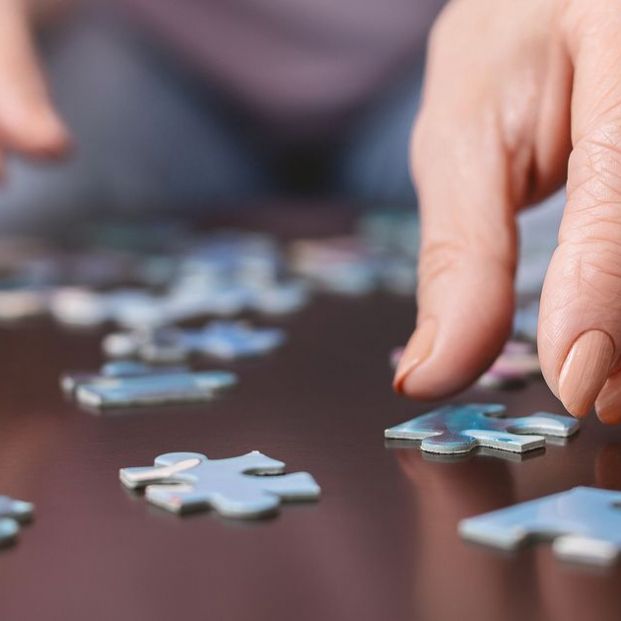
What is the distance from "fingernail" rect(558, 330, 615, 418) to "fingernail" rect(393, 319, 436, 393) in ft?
0.51

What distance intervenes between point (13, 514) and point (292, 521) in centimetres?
17

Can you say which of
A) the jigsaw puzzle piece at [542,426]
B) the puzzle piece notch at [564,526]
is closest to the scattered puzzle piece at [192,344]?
the jigsaw puzzle piece at [542,426]

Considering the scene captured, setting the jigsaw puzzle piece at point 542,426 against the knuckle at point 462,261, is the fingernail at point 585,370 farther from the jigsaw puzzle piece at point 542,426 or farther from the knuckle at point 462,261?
the knuckle at point 462,261

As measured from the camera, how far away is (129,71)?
2.80 m

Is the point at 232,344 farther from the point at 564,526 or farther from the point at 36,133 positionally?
the point at 36,133

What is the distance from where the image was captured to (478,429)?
825mm

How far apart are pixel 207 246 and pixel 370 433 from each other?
122 cm

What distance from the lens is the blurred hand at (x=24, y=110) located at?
173 cm

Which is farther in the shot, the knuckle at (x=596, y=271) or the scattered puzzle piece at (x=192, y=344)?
the scattered puzzle piece at (x=192, y=344)

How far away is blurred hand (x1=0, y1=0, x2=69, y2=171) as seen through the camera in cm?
173

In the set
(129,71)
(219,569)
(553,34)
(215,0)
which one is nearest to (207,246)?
(215,0)

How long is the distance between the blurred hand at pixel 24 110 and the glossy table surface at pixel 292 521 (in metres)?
0.75

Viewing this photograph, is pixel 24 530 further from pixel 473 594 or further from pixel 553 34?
pixel 553 34

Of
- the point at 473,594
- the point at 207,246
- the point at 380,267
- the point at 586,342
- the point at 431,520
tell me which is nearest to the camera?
the point at 473,594
